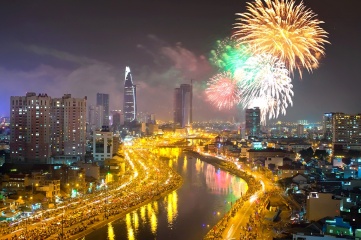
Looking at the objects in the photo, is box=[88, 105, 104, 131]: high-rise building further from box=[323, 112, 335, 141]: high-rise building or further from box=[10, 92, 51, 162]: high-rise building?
box=[10, 92, 51, 162]: high-rise building

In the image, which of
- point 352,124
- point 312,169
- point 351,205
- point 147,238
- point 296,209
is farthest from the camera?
point 352,124

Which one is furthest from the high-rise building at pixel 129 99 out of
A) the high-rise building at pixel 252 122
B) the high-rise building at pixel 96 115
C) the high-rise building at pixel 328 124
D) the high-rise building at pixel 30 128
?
the high-rise building at pixel 30 128

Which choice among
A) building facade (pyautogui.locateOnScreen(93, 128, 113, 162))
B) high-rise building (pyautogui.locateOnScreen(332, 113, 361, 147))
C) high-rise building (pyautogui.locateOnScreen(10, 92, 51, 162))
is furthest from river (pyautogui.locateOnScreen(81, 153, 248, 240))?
high-rise building (pyautogui.locateOnScreen(332, 113, 361, 147))

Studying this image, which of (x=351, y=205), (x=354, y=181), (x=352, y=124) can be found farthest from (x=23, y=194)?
(x=352, y=124)

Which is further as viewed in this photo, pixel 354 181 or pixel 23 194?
pixel 354 181

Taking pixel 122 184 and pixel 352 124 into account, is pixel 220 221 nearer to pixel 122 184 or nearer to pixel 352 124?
pixel 122 184

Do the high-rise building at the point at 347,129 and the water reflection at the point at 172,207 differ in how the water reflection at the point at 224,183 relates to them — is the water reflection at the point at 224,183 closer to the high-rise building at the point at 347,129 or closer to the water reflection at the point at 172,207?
the water reflection at the point at 172,207
